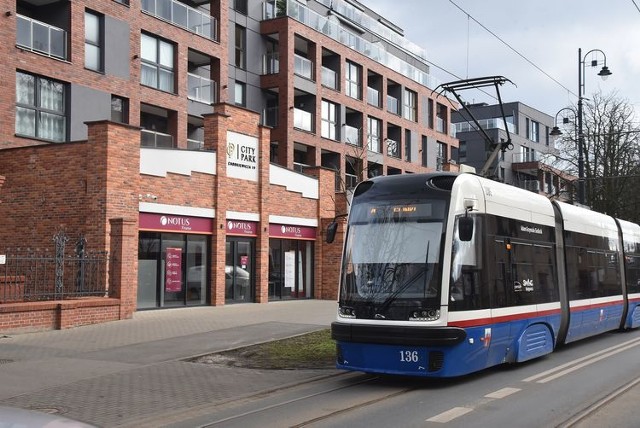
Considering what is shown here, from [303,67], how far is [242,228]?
45.0ft

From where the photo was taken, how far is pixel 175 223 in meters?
20.5

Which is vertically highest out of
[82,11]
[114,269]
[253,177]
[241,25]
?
[241,25]

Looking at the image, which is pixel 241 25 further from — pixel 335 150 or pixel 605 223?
pixel 605 223

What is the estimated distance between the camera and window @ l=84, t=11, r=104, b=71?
24.1m

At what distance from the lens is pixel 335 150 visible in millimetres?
36188

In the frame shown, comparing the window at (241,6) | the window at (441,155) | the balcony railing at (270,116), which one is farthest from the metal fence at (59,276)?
the window at (441,155)

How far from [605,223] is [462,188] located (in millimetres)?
7938

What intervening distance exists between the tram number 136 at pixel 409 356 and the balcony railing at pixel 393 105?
34.0 metres

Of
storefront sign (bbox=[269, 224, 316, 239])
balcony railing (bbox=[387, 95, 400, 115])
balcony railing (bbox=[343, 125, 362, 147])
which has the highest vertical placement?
balcony railing (bbox=[387, 95, 400, 115])

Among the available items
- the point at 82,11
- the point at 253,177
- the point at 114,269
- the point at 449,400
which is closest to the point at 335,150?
the point at 253,177

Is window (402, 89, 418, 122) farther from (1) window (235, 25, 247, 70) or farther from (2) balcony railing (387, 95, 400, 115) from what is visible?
(1) window (235, 25, 247, 70)

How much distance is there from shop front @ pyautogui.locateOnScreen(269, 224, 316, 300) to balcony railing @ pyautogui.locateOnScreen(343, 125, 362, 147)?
11.5 metres

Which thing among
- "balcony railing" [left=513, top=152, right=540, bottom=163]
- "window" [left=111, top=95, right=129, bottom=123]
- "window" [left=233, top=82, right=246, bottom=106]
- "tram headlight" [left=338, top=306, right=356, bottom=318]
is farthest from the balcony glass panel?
"balcony railing" [left=513, top=152, right=540, bottom=163]

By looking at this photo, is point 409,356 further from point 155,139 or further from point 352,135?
point 352,135
